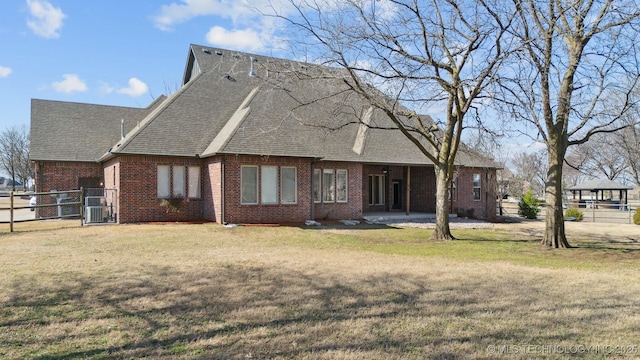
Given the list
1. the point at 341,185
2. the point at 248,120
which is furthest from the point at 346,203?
the point at 248,120

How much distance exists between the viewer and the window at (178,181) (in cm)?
1906

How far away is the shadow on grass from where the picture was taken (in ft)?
15.4

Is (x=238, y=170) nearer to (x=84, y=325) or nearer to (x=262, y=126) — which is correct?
(x=262, y=126)

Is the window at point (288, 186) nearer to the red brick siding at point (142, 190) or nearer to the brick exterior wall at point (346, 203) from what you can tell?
the brick exterior wall at point (346, 203)

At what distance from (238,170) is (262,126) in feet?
8.26

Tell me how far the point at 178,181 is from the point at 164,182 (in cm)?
58

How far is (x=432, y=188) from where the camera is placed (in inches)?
1043

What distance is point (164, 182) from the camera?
18875mm

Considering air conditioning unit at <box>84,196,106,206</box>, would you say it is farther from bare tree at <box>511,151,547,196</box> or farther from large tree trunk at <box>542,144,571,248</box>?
bare tree at <box>511,151,547,196</box>

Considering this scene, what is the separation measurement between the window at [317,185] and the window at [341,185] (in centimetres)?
93

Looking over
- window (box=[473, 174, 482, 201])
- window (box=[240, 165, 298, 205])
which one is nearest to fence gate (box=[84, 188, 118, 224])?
window (box=[240, 165, 298, 205])

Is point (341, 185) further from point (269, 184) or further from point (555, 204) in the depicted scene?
point (555, 204)

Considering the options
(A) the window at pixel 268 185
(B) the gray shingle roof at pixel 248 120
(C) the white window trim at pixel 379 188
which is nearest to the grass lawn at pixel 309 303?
(B) the gray shingle roof at pixel 248 120

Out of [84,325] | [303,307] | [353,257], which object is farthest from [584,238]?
[84,325]
